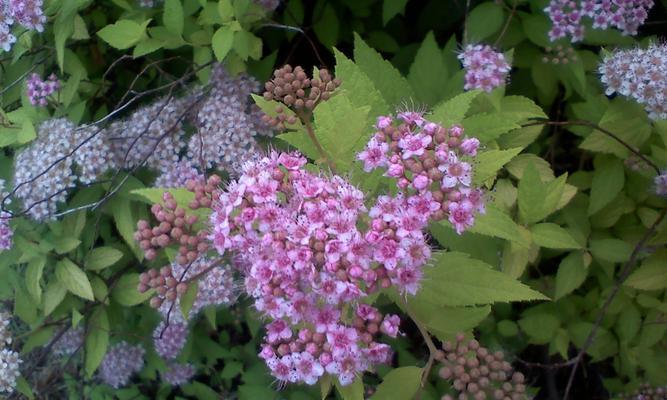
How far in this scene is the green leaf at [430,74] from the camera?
247 centimetres

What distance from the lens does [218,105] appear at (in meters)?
2.49

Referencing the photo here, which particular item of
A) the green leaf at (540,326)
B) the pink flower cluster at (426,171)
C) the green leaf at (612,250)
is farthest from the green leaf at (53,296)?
the green leaf at (612,250)

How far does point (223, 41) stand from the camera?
86.6 inches

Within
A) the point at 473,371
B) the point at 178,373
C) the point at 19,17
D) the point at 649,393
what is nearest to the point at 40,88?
the point at 19,17

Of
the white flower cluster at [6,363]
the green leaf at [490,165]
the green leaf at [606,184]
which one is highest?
the green leaf at [490,165]

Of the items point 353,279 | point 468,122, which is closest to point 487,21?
point 468,122

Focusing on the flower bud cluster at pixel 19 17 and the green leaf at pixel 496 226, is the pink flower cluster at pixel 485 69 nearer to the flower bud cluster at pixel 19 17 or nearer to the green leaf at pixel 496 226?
the green leaf at pixel 496 226

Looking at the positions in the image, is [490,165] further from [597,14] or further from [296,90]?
[597,14]

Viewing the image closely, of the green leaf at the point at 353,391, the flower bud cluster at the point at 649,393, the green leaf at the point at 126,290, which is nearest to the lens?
the green leaf at the point at 353,391

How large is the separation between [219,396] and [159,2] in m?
1.78

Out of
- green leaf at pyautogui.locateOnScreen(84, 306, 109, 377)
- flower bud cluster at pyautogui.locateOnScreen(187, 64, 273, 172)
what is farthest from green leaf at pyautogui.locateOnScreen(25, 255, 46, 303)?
flower bud cluster at pyautogui.locateOnScreen(187, 64, 273, 172)

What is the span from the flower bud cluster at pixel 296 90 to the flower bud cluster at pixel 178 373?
1.80m

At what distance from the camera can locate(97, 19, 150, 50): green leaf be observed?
2277mm

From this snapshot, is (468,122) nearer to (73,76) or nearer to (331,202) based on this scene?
(331,202)
